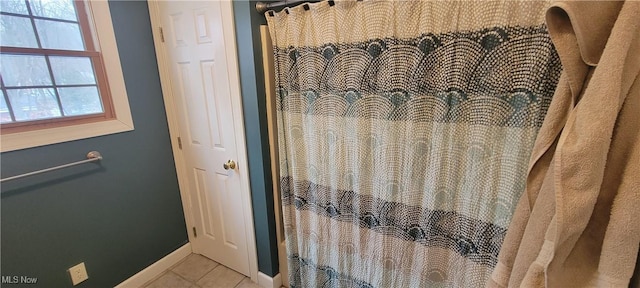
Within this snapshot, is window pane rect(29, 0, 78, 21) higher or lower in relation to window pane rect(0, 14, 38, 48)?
higher

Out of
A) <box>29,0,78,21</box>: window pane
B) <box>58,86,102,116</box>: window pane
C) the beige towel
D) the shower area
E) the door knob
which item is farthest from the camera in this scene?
the door knob

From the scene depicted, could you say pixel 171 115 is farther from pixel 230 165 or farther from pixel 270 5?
pixel 270 5

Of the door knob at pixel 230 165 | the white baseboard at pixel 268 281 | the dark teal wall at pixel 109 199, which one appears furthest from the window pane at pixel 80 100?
the white baseboard at pixel 268 281

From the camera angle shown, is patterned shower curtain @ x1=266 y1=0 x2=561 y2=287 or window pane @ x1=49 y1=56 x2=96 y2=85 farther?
window pane @ x1=49 y1=56 x2=96 y2=85

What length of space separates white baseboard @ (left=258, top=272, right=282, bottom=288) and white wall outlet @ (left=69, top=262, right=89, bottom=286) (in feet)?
3.43

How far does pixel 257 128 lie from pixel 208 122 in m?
0.42

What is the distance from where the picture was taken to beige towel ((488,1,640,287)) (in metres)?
0.59

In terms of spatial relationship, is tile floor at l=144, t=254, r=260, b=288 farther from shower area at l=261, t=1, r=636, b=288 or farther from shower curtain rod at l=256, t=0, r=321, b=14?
shower curtain rod at l=256, t=0, r=321, b=14

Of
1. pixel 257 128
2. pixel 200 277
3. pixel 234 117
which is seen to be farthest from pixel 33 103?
pixel 200 277

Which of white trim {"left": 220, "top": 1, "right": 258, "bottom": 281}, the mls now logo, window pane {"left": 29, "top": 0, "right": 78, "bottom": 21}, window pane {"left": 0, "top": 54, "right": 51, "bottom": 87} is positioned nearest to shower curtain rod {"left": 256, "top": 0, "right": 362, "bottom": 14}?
white trim {"left": 220, "top": 1, "right": 258, "bottom": 281}

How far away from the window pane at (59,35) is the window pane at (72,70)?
7 centimetres

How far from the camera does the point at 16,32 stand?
→ 130cm

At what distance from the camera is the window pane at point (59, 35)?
1.38m

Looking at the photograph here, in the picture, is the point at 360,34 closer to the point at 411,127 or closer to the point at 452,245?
the point at 411,127
